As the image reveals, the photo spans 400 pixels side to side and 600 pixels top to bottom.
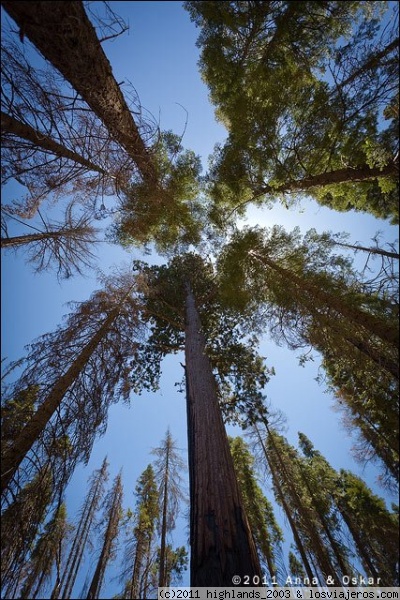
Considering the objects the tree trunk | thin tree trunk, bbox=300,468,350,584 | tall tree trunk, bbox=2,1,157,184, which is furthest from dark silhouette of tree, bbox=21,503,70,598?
thin tree trunk, bbox=300,468,350,584

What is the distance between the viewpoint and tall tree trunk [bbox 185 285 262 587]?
201 centimetres

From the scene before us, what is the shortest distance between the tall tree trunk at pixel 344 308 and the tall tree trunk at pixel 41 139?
4.47m

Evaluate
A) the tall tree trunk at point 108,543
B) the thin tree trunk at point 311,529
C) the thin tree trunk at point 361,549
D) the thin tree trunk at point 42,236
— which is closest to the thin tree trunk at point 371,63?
the thin tree trunk at point 42,236

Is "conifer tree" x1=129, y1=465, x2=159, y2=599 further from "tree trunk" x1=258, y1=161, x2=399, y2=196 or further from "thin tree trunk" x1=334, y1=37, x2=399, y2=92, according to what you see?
"thin tree trunk" x1=334, y1=37, x2=399, y2=92

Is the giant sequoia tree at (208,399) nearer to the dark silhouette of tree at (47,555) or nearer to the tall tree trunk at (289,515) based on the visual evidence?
the dark silhouette of tree at (47,555)

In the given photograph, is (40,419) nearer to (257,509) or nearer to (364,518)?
(257,509)

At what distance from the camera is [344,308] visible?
14.8 ft

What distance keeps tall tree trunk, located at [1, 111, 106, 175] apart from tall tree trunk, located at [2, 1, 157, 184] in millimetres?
Answer: 701

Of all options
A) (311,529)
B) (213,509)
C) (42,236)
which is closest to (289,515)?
(311,529)

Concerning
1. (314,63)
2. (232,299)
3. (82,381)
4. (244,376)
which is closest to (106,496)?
(244,376)

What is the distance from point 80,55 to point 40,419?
4.67 meters

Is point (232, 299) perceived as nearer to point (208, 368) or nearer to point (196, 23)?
point (208, 368)

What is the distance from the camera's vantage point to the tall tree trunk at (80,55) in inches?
94.0

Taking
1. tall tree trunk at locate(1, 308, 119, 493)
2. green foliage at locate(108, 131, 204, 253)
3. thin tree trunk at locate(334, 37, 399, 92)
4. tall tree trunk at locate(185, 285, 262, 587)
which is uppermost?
green foliage at locate(108, 131, 204, 253)
